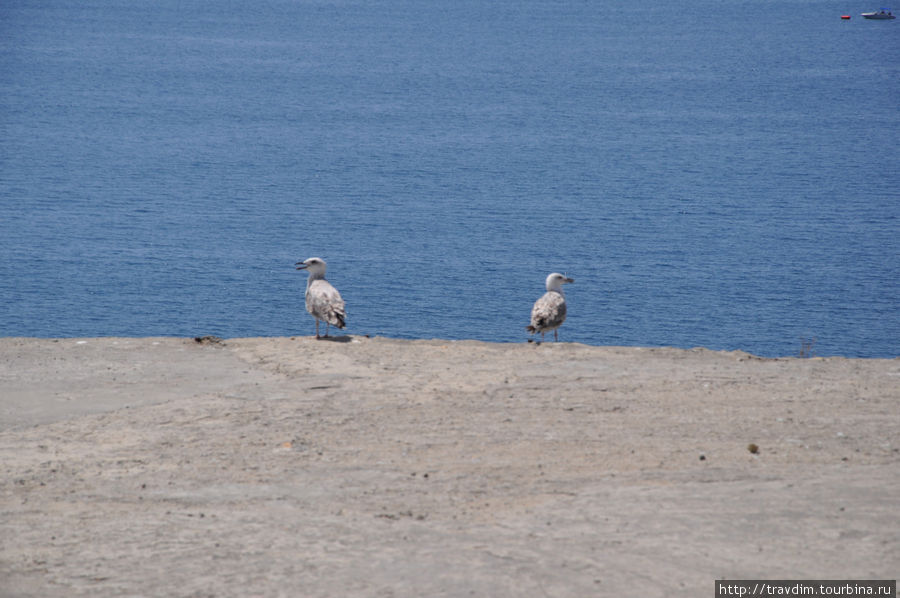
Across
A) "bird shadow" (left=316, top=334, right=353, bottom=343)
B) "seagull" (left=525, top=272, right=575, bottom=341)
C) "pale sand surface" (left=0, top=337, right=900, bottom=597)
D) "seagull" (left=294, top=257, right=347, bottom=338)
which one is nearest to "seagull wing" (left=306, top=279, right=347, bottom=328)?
"seagull" (left=294, top=257, right=347, bottom=338)

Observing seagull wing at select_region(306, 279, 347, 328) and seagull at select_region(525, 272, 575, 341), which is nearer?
seagull wing at select_region(306, 279, 347, 328)

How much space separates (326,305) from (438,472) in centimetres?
989

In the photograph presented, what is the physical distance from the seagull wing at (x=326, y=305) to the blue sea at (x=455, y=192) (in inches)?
951

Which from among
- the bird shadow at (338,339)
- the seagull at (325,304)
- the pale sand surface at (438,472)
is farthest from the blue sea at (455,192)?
the pale sand surface at (438,472)

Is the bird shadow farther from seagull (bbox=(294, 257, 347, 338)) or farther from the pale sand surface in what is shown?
the pale sand surface

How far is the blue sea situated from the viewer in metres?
52.6

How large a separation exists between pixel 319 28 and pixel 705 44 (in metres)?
68.7

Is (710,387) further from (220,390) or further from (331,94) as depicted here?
(331,94)

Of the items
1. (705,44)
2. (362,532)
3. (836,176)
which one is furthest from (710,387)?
(705,44)

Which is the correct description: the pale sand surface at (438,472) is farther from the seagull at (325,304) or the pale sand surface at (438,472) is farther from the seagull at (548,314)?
the seagull at (548,314)

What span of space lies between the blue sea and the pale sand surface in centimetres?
2969

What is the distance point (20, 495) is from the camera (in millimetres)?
12906

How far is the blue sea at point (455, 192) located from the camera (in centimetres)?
5256

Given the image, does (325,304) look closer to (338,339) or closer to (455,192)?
(338,339)
